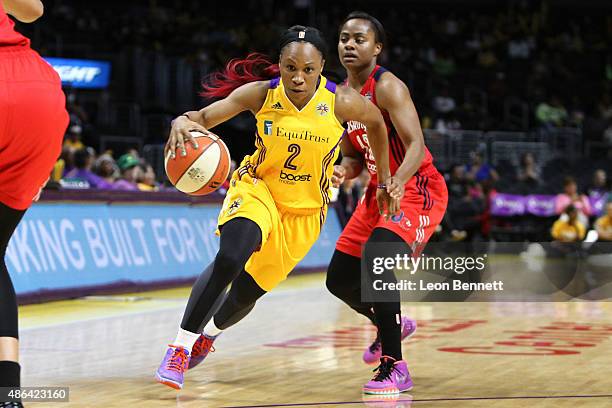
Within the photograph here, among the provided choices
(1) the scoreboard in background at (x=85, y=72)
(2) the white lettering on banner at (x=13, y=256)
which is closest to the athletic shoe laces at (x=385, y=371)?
(2) the white lettering on banner at (x=13, y=256)

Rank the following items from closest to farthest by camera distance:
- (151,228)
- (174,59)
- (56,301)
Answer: (56,301)
(151,228)
(174,59)

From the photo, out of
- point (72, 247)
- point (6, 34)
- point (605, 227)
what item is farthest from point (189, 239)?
point (6, 34)

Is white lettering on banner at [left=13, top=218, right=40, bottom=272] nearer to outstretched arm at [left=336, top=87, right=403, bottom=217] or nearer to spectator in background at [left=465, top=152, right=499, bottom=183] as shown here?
outstretched arm at [left=336, top=87, right=403, bottom=217]

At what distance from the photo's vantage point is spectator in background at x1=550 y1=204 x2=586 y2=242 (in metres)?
16.2

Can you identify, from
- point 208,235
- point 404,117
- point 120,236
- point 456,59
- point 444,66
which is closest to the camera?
point 404,117

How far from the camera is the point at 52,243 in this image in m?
10.5

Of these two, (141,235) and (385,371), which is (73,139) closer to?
(141,235)

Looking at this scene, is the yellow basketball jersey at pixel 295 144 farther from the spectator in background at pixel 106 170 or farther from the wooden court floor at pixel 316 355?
the spectator in background at pixel 106 170

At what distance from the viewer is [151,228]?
12.3 meters

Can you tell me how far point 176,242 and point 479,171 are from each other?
30.2ft

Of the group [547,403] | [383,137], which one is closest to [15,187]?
[383,137]

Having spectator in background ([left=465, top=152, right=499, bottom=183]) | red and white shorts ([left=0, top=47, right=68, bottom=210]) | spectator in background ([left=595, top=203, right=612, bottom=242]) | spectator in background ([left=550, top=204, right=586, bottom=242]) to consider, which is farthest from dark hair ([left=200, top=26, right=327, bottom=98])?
spectator in background ([left=465, top=152, right=499, bottom=183])

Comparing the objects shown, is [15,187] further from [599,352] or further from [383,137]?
[599,352]

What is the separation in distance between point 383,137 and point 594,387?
1833 millimetres
